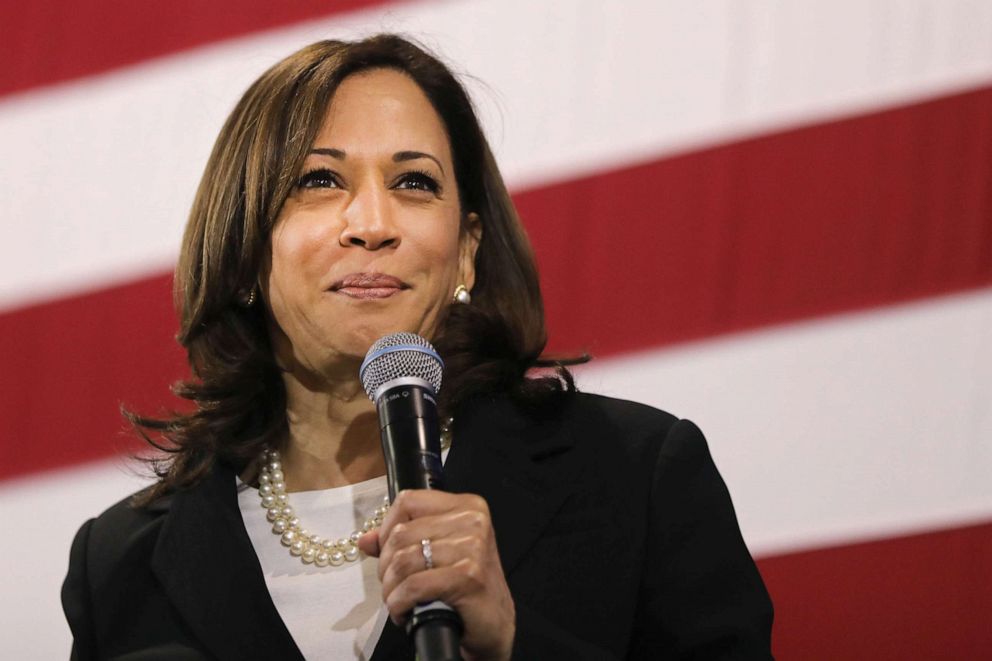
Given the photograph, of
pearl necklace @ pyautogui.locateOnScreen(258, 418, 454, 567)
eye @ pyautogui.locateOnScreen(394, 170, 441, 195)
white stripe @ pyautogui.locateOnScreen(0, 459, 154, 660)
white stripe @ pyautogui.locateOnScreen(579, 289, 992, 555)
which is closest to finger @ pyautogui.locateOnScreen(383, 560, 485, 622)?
pearl necklace @ pyautogui.locateOnScreen(258, 418, 454, 567)

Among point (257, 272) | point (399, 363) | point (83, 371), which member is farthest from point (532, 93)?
point (399, 363)

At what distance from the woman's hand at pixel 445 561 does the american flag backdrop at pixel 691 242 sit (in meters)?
0.88

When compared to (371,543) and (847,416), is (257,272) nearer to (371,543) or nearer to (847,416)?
(371,543)

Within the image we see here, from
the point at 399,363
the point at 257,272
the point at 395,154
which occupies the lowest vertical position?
the point at 399,363

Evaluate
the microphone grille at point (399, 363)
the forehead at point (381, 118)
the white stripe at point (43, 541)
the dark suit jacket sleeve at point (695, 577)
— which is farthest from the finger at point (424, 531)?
the white stripe at point (43, 541)

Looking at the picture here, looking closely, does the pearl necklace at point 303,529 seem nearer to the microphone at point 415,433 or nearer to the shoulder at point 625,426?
the shoulder at point 625,426

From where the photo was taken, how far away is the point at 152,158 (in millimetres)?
1914

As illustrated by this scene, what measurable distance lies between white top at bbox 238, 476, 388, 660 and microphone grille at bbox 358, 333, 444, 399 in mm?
403

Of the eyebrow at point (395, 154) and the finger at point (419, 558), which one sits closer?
the finger at point (419, 558)

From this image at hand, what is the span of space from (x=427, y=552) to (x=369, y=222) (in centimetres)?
55

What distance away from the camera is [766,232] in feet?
5.60

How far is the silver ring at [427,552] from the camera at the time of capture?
791mm

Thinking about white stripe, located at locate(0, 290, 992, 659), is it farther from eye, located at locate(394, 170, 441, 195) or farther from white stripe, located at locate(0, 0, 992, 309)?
eye, located at locate(394, 170, 441, 195)

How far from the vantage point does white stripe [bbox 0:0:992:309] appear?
1.68 metres
